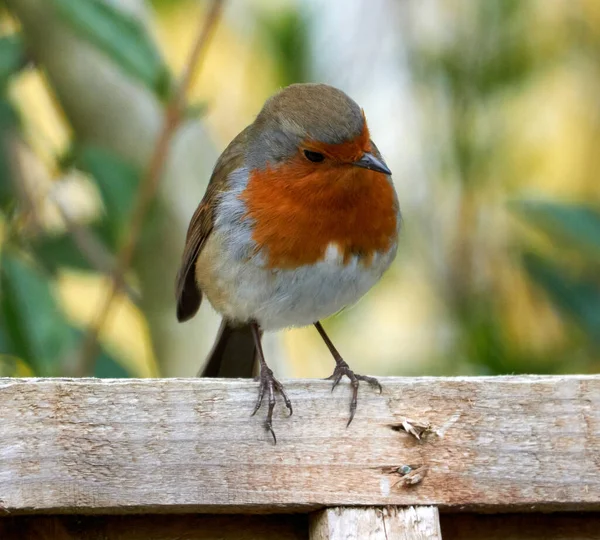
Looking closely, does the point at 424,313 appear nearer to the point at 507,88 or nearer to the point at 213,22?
the point at 507,88

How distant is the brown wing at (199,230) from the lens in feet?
9.79

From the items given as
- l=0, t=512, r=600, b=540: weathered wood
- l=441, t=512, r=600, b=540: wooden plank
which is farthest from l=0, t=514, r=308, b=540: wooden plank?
l=441, t=512, r=600, b=540: wooden plank

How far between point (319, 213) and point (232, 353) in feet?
2.19

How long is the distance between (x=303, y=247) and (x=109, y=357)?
2.30ft

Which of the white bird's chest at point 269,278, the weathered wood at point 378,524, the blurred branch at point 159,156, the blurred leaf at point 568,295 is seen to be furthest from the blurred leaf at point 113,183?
the blurred leaf at point 568,295

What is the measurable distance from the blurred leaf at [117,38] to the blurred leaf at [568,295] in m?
1.32

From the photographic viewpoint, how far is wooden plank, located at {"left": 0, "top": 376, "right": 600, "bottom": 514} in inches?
73.4

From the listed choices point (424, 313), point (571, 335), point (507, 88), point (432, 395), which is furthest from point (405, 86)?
point (432, 395)

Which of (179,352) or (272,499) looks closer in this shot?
(272,499)

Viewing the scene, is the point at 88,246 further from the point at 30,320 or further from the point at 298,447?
the point at 298,447

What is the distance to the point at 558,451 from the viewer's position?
80.8 inches

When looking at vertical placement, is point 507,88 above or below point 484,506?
above

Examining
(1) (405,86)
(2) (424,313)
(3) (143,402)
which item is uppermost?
(1) (405,86)

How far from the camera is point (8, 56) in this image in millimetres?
2742
